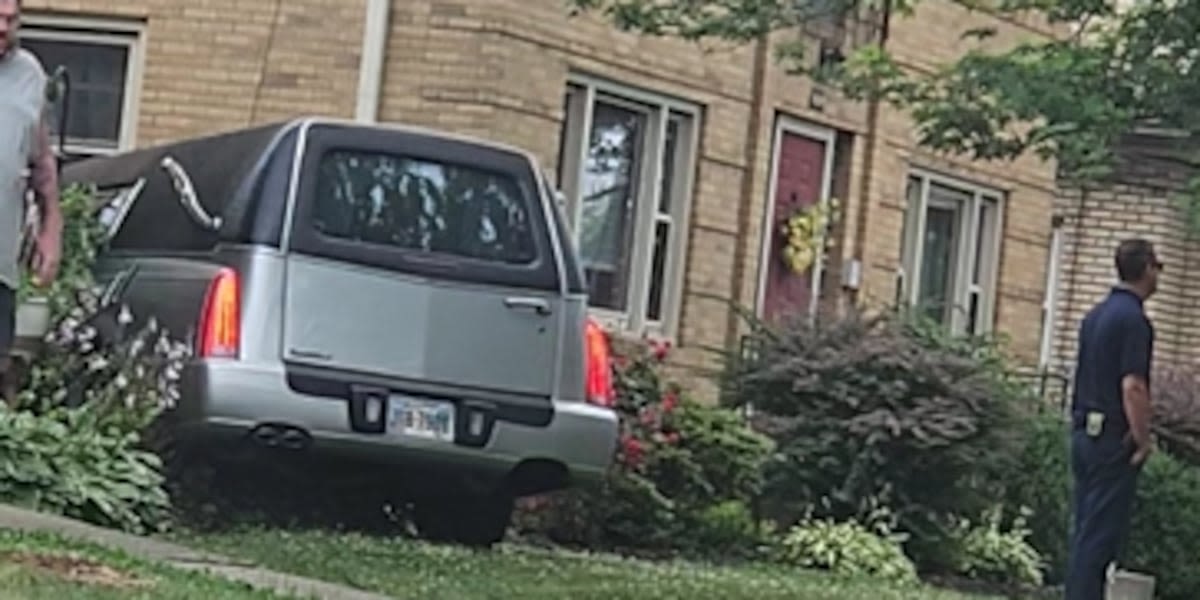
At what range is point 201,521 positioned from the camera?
11398 mm

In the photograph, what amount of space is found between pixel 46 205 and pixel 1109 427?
4.62 metres

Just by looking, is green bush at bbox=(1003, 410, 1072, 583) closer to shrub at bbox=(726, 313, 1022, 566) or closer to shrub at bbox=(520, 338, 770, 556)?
shrub at bbox=(726, 313, 1022, 566)

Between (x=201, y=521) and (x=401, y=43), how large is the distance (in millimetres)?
5295

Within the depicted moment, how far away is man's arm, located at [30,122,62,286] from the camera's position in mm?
8109

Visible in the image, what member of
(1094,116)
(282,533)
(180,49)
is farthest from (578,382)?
(180,49)

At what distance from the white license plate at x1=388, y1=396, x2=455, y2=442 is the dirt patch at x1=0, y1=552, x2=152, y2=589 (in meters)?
3.02

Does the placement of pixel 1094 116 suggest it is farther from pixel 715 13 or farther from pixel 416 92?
pixel 416 92

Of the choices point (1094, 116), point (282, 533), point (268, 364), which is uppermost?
point (1094, 116)

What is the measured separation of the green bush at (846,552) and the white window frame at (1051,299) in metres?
7.96

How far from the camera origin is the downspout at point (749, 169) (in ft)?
59.6

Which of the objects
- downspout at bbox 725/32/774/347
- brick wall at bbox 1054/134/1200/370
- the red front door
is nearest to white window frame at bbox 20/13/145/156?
downspout at bbox 725/32/774/347

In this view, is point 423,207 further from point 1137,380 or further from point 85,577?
point 85,577

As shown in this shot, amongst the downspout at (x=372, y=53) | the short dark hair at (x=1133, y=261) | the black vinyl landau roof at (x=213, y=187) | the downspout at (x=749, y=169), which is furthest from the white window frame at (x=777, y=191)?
the short dark hair at (x=1133, y=261)

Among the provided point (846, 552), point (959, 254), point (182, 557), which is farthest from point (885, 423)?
point (959, 254)
